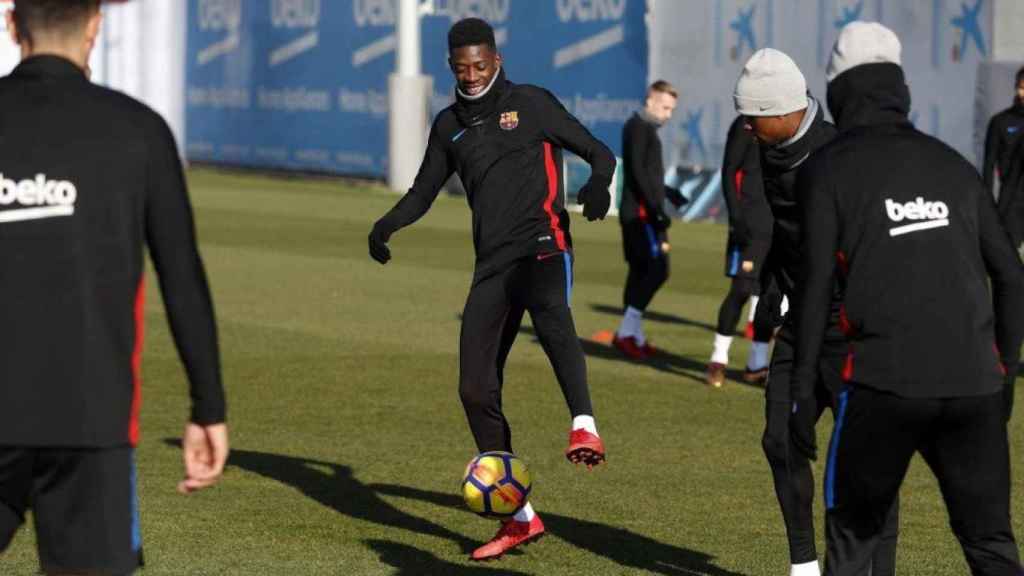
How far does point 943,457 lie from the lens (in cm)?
565

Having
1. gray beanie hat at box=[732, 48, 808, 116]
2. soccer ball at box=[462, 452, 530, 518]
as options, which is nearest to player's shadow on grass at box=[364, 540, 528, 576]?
soccer ball at box=[462, 452, 530, 518]

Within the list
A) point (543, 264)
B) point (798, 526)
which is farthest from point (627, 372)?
point (798, 526)

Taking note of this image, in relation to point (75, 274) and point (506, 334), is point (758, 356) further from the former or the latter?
point (75, 274)

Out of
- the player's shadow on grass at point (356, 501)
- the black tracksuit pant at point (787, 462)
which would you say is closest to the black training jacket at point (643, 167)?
→ the player's shadow on grass at point (356, 501)

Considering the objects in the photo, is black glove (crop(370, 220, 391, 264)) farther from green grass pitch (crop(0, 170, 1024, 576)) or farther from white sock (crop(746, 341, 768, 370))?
white sock (crop(746, 341, 768, 370))

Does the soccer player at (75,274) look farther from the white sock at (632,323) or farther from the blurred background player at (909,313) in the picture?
the white sock at (632,323)

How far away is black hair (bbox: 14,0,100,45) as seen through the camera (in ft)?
16.1

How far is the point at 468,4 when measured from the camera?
34906 mm

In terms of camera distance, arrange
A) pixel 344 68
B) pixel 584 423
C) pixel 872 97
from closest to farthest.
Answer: pixel 872 97
pixel 584 423
pixel 344 68

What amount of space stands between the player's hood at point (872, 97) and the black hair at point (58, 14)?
2122mm

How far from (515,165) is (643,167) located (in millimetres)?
6841

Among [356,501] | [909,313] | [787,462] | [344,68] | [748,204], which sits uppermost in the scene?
[909,313]

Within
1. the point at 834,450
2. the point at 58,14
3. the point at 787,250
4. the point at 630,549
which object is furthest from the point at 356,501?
the point at 58,14

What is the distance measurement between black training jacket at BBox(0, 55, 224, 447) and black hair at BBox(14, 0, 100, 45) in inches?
3.1
